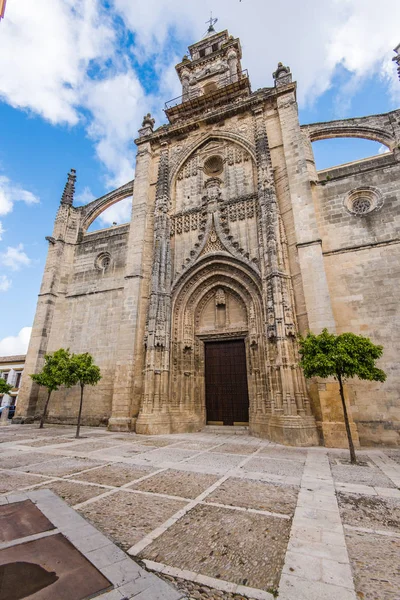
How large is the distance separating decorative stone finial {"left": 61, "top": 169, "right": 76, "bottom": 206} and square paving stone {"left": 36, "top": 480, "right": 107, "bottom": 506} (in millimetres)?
16653

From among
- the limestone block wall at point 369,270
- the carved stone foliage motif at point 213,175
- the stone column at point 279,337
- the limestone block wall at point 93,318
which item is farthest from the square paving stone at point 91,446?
the carved stone foliage motif at point 213,175

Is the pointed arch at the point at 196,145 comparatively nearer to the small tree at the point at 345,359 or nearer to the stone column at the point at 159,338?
the stone column at the point at 159,338

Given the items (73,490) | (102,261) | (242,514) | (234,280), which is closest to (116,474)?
(73,490)

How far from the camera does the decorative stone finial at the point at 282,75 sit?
13297 mm

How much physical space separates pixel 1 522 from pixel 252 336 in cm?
899

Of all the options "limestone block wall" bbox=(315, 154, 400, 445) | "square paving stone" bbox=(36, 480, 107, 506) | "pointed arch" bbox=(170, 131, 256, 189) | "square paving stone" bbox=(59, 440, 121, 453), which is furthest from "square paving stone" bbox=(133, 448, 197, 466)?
"pointed arch" bbox=(170, 131, 256, 189)

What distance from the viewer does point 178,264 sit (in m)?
12.9

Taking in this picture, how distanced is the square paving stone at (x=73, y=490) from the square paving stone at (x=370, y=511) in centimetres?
316

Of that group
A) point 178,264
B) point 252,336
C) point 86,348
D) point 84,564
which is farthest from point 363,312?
point 86,348

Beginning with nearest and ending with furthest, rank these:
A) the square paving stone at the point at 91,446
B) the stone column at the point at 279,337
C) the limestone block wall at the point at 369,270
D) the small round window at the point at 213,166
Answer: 1. the square paving stone at the point at 91,446
2. the stone column at the point at 279,337
3. the limestone block wall at the point at 369,270
4. the small round window at the point at 213,166

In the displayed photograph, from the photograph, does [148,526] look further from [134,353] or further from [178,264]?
[178,264]

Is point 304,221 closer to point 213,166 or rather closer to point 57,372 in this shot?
point 213,166

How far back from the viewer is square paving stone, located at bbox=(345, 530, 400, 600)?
194 cm

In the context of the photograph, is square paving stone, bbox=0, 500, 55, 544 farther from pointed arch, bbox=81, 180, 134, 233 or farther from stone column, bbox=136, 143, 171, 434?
pointed arch, bbox=81, 180, 134, 233
